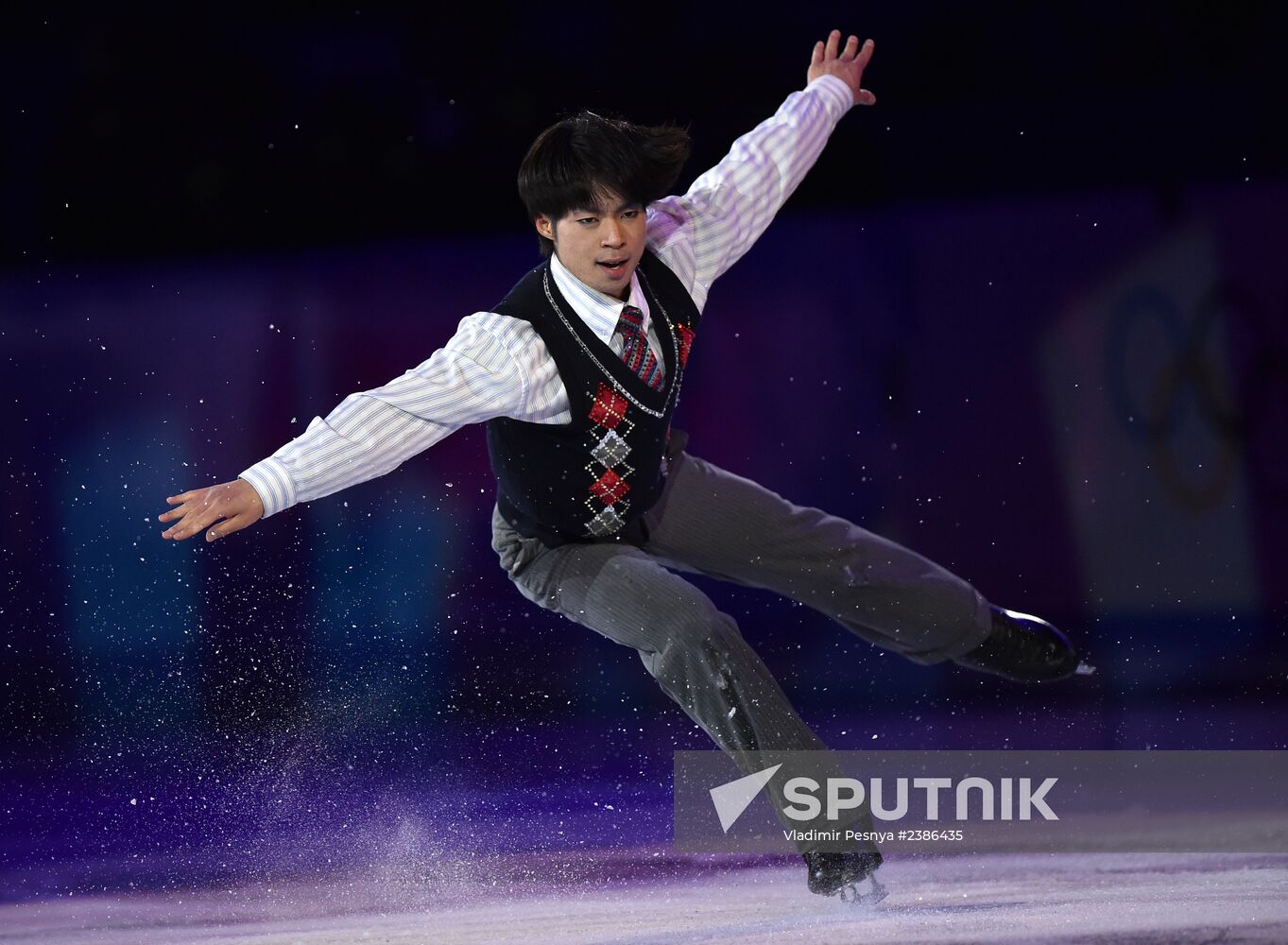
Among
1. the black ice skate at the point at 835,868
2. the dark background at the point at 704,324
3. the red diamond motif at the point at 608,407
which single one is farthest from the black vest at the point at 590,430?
the dark background at the point at 704,324

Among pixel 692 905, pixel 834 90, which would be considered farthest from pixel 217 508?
pixel 834 90

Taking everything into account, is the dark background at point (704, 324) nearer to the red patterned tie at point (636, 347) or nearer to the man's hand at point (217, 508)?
the red patterned tie at point (636, 347)

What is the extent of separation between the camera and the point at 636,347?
3.37m

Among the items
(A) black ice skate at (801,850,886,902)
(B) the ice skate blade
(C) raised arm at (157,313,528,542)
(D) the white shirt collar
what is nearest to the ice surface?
(B) the ice skate blade

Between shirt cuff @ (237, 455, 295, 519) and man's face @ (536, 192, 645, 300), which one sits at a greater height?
man's face @ (536, 192, 645, 300)

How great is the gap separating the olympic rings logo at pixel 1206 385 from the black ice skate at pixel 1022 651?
4.81 feet

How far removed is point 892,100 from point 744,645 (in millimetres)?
2623

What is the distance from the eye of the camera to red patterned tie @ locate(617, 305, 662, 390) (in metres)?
3.36

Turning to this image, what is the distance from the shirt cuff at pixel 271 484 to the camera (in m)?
3.14

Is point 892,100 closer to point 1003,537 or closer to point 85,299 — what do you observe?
point 1003,537

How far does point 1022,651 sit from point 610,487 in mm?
1138

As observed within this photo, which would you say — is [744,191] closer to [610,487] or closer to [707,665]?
[610,487]

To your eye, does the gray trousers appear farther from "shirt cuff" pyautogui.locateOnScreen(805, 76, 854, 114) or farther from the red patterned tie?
"shirt cuff" pyautogui.locateOnScreen(805, 76, 854, 114)

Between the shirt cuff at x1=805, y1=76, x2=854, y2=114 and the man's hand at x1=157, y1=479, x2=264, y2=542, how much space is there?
1776 mm
